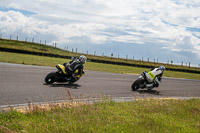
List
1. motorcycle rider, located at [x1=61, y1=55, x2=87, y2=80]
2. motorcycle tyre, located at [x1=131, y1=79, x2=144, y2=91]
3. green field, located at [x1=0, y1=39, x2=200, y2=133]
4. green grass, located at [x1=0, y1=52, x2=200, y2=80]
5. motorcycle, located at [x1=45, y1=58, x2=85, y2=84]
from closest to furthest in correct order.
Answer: green field, located at [x1=0, y1=39, x2=200, y2=133] → motorcycle, located at [x1=45, y1=58, x2=85, y2=84] → motorcycle rider, located at [x1=61, y1=55, x2=87, y2=80] → motorcycle tyre, located at [x1=131, y1=79, x2=144, y2=91] → green grass, located at [x1=0, y1=52, x2=200, y2=80]

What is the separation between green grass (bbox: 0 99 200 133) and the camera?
18.5 feet

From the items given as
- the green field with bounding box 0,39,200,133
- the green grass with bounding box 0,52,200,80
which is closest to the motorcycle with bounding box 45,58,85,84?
the green field with bounding box 0,39,200,133

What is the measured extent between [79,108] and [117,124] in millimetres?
1494

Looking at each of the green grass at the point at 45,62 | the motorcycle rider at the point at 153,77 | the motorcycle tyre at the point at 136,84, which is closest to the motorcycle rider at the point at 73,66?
the motorcycle tyre at the point at 136,84

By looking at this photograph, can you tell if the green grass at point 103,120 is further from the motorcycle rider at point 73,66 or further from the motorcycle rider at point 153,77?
the motorcycle rider at point 153,77

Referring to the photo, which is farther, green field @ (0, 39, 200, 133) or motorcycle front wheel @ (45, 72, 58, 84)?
motorcycle front wheel @ (45, 72, 58, 84)

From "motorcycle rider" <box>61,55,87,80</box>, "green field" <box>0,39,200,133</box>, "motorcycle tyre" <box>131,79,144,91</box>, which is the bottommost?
"green field" <box>0,39,200,133</box>

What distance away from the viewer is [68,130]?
17.9 feet

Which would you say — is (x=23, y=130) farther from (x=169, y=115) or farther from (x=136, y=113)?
(x=169, y=115)

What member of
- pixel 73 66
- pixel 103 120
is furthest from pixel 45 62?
pixel 103 120

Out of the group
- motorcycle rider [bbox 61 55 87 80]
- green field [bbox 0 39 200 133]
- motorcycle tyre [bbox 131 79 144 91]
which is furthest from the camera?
motorcycle tyre [bbox 131 79 144 91]

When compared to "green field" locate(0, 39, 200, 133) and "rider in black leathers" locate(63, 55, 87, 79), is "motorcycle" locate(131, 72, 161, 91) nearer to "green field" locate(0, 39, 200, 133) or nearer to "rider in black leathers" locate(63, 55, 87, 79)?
"rider in black leathers" locate(63, 55, 87, 79)

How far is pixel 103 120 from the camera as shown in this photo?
6363mm

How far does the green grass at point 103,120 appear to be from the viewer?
18.5ft
